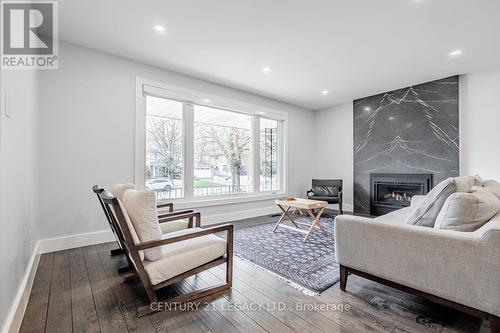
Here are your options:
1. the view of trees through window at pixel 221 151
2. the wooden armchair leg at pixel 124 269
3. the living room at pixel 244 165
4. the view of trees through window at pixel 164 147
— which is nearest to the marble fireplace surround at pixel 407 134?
the living room at pixel 244 165

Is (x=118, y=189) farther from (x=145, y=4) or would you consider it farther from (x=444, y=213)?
(x=444, y=213)

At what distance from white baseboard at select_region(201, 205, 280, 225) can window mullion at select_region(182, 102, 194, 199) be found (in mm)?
555

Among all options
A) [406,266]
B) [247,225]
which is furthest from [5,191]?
[247,225]

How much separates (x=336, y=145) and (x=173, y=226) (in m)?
4.85

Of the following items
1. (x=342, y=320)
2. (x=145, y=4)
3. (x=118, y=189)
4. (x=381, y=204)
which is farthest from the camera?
(x=381, y=204)

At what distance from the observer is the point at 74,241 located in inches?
118

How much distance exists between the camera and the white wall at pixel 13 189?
1.29m

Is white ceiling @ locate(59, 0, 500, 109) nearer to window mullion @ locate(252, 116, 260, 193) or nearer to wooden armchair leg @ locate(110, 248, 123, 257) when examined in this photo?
window mullion @ locate(252, 116, 260, 193)

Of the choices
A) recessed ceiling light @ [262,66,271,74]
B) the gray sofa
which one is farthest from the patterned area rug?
recessed ceiling light @ [262,66,271,74]

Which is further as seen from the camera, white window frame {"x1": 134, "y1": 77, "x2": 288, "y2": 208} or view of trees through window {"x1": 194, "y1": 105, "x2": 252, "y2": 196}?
view of trees through window {"x1": 194, "y1": 105, "x2": 252, "y2": 196}

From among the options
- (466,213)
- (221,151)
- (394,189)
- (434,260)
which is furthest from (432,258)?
(394,189)

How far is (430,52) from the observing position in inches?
129

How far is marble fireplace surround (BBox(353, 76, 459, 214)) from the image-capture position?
4.23 m

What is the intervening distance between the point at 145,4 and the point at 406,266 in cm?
331
